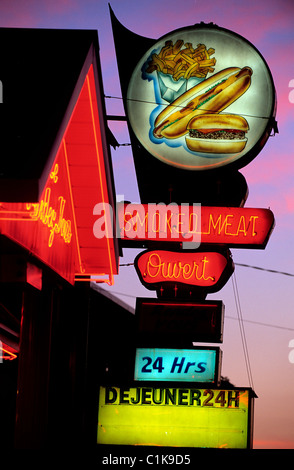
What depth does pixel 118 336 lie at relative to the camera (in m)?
27.5

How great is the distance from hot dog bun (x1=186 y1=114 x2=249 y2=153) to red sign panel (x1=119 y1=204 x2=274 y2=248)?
4.83 feet

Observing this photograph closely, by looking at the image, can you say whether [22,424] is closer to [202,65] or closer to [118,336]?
[202,65]

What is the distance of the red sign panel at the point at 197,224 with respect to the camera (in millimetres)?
14581

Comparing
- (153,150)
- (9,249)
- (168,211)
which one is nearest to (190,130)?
(153,150)

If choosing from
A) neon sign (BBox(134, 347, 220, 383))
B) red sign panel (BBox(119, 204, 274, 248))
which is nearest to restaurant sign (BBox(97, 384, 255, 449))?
neon sign (BBox(134, 347, 220, 383))

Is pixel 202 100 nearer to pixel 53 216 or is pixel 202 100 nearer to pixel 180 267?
pixel 180 267

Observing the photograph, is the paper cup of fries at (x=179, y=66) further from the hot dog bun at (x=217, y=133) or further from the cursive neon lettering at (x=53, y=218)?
the cursive neon lettering at (x=53, y=218)

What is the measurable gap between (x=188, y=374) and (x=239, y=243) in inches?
114

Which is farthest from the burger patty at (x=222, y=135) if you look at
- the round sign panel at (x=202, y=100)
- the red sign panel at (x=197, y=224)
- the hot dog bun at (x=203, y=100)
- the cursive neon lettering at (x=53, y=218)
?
the cursive neon lettering at (x=53, y=218)

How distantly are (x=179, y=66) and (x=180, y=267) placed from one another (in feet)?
14.9

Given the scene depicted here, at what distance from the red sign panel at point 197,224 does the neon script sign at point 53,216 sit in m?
6.22

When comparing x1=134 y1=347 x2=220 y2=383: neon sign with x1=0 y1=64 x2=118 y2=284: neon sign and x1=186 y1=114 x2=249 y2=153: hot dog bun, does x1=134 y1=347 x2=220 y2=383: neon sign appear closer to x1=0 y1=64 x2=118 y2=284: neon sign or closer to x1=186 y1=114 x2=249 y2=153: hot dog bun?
x1=186 y1=114 x2=249 y2=153: hot dog bun

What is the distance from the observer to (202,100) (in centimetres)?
1557

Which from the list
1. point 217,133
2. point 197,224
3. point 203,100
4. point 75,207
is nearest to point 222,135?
point 217,133
